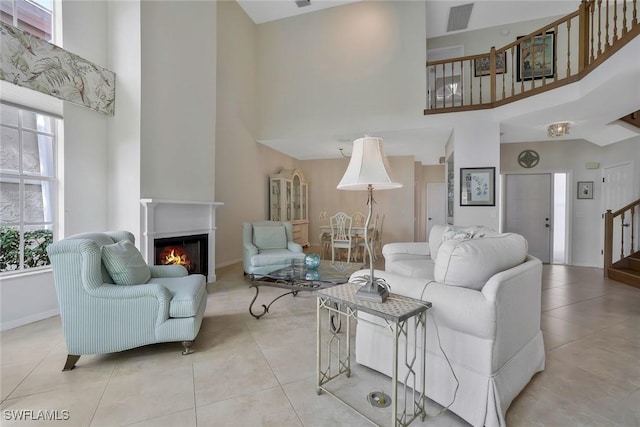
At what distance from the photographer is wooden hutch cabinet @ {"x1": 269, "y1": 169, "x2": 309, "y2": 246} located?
6457 millimetres

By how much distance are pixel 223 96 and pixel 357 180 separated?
168 inches

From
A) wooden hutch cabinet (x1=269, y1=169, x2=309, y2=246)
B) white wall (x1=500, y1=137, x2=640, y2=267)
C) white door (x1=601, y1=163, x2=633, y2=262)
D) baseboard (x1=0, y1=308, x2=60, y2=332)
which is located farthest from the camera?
wooden hutch cabinet (x1=269, y1=169, x2=309, y2=246)

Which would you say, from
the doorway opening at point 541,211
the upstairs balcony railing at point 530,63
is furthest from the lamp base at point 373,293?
the doorway opening at point 541,211

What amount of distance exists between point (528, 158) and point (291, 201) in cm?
504

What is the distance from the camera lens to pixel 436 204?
7.70 metres

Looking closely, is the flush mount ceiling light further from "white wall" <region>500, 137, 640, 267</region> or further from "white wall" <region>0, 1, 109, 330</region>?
"white wall" <region>0, 1, 109, 330</region>

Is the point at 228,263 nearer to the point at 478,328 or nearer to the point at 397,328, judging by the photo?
the point at 397,328

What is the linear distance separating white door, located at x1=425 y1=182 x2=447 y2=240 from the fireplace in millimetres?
5807

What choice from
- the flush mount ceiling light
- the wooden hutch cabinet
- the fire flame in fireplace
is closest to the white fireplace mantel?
the fire flame in fireplace

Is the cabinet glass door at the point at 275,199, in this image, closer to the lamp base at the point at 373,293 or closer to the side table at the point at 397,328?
the side table at the point at 397,328

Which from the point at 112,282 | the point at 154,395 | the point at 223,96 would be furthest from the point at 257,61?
the point at 154,395

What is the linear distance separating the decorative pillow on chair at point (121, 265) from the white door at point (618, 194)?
662 cm

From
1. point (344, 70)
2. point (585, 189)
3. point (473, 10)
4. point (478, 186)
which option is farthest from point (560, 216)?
point (344, 70)

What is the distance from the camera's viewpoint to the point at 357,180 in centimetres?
156
